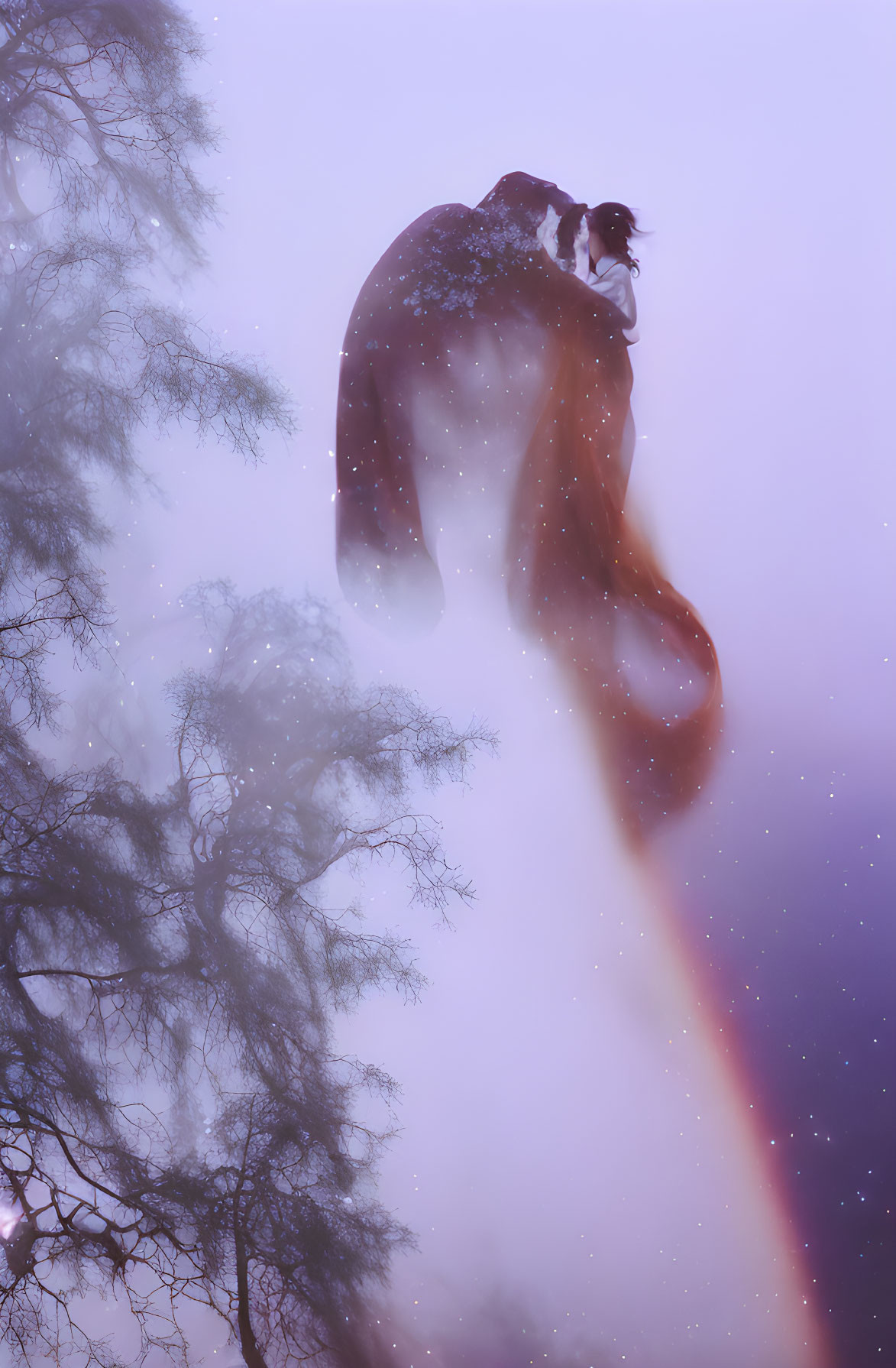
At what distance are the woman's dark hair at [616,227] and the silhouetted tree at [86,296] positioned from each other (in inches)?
25.9

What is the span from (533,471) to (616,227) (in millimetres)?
459

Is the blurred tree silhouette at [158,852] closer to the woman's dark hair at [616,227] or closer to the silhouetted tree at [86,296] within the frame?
the silhouetted tree at [86,296]

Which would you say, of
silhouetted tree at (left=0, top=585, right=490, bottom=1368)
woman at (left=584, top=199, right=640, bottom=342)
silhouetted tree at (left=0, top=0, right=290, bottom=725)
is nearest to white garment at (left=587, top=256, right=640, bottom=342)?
woman at (left=584, top=199, right=640, bottom=342)

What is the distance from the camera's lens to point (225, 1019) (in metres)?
1.68

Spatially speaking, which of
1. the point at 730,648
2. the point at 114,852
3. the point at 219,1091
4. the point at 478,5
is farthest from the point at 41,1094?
the point at 478,5

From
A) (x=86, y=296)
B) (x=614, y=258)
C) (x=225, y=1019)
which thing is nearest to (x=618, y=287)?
(x=614, y=258)

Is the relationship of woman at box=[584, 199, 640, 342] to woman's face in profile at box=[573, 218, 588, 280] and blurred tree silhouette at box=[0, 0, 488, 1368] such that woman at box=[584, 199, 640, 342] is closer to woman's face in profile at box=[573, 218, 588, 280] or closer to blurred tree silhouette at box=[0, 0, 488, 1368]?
woman's face in profile at box=[573, 218, 588, 280]

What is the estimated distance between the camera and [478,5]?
5.42 feet

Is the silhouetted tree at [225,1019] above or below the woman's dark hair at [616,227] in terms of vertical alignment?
below

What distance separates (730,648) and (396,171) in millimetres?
1066

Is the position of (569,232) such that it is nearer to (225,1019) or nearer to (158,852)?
(158,852)

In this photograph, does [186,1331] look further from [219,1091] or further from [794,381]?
[794,381]

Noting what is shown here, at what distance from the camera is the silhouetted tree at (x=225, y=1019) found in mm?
1659

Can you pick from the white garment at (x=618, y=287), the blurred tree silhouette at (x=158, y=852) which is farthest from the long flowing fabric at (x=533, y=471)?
the blurred tree silhouette at (x=158, y=852)
